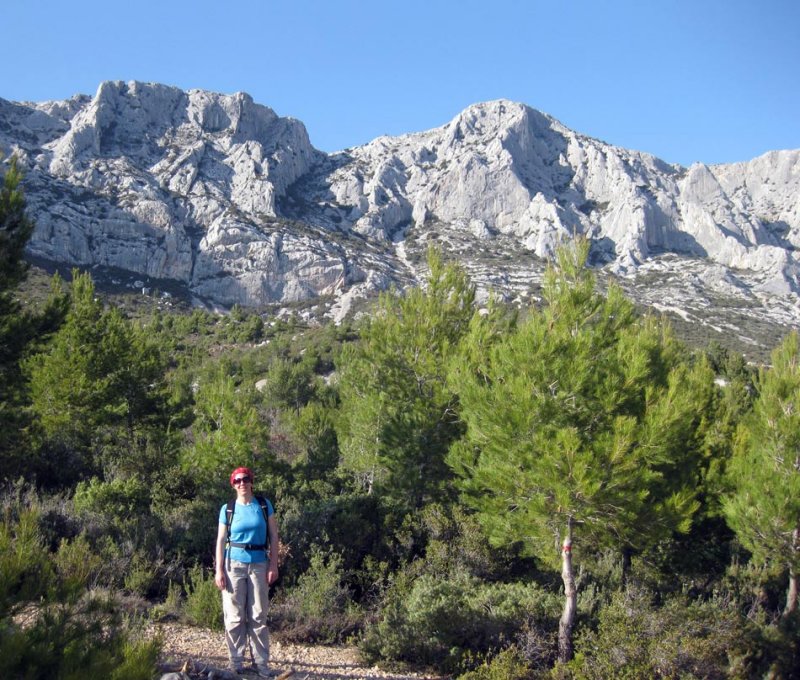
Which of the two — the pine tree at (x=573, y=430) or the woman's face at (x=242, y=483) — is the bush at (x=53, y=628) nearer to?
the woman's face at (x=242, y=483)

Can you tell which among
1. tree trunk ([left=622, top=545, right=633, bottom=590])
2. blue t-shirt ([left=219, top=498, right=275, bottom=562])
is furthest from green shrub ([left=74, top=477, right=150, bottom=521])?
tree trunk ([left=622, top=545, right=633, bottom=590])

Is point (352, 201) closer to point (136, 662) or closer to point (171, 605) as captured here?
point (171, 605)

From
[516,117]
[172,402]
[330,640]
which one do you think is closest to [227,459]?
[330,640]

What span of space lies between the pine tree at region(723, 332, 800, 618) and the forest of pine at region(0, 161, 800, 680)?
0.03 m

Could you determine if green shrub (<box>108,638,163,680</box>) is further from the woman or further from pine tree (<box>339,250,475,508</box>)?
pine tree (<box>339,250,475,508</box>)

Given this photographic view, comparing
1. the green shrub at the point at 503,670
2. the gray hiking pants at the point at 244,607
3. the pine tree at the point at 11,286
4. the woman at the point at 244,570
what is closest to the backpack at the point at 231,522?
the woman at the point at 244,570

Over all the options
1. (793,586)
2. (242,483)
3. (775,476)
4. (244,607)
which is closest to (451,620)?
(244,607)

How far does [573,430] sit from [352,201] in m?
78.3

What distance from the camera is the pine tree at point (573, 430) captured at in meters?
6.44

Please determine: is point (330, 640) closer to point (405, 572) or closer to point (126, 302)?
point (405, 572)

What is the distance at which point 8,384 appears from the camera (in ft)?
24.9

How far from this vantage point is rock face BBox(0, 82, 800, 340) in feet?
202

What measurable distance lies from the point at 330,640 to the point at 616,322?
18.0ft

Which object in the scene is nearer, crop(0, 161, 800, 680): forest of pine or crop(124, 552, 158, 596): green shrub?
crop(0, 161, 800, 680): forest of pine
